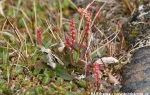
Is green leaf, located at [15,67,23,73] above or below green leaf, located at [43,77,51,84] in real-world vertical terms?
above

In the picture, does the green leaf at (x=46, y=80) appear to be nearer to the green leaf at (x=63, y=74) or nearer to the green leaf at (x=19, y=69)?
the green leaf at (x=63, y=74)

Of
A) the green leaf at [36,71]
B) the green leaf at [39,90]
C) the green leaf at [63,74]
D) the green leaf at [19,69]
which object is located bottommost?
the green leaf at [39,90]

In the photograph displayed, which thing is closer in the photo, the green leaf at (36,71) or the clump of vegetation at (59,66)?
the clump of vegetation at (59,66)

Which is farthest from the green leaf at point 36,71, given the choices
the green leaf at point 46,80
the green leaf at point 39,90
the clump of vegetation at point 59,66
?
the green leaf at point 39,90

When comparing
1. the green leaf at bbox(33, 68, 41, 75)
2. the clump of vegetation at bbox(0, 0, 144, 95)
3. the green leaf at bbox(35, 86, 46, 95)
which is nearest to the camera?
the green leaf at bbox(35, 86, 46, 95)

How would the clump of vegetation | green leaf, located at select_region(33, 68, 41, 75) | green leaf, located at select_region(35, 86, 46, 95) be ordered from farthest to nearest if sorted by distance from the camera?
green leaf, located at select_region(33, 68, 41, 75) → the clump of vegetation → green leaf, located at select_region(35, 86, 46, 95)

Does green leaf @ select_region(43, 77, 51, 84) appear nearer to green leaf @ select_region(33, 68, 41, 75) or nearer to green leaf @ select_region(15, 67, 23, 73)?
green leaf @ select_region(33, 68, 41, 75)

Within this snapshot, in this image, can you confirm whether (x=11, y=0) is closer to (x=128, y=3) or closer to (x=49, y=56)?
(x=128, y=3)

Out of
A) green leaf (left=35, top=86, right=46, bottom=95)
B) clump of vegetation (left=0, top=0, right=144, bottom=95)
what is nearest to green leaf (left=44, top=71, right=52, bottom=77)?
clump of vegetation (left=0, top=0, right=144, bottom=95)

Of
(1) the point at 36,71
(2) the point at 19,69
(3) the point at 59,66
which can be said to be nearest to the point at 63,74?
(3) the point at 59,66

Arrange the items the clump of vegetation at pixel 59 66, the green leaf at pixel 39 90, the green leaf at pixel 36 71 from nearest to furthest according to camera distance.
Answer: the green leaf at pixel 39 90
the clump of vegetation at pixel 59 66
the green leaf at pixel 36 71

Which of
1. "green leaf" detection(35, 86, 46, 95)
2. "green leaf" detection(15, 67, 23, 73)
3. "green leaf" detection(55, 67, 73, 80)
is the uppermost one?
"green leaf" detection(15, 67, 23, 73)
